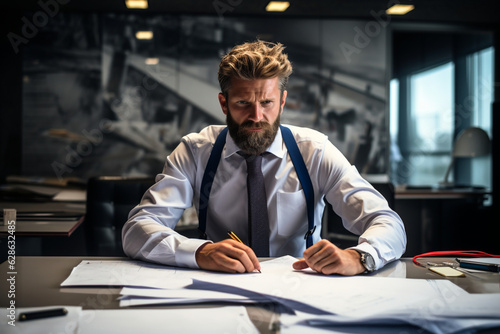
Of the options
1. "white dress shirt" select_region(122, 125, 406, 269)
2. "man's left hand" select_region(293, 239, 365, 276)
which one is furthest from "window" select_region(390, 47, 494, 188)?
"man's left hand" select_region(293, 239, 365, 276)

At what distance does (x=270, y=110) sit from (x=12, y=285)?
0.97m

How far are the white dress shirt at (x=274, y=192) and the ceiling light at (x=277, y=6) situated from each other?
3.01 metres

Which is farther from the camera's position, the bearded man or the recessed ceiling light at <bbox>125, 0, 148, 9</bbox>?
the recessed ceiling light at <bbox>125, 0, 148, 9</bbox>

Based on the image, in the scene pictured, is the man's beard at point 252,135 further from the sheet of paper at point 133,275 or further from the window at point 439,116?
the window at point 439,116

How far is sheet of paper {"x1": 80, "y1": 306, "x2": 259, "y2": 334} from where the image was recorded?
83 centimetres

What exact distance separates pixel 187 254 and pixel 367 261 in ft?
1.59

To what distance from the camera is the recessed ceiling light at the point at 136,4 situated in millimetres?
4457

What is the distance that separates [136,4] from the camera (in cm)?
454

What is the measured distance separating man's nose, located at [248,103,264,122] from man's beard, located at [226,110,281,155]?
0.6 inches

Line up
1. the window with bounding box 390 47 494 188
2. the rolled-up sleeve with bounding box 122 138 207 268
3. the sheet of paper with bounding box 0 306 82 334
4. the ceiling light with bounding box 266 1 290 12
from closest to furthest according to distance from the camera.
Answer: the sheet of paper with bounding box 0 306 82 334, the rolled-up sleeve with bounding box 122 138 207 268, the ceiling light with bounding box 266 1 290 12, the window with bounding box 390 47 494 188

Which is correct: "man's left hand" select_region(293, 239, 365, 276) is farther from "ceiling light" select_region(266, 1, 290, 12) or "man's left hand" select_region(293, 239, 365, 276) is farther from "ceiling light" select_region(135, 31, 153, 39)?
"ceiling light" select_region(135, 31, 153, 39)

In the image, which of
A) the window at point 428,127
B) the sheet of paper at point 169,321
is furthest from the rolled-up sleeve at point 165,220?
the window at point 428,127

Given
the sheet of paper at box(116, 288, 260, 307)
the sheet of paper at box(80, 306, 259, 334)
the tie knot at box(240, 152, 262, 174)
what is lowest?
the sheet of paper at box(80, 306, 259, 334)

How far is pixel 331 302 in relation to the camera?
96 cm
